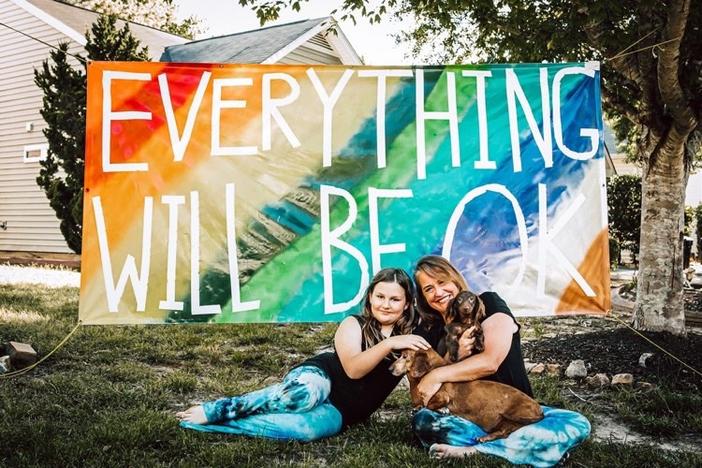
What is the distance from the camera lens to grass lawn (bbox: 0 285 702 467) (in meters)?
2.94

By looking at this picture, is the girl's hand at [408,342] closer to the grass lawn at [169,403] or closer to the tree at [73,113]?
the grass lawn at [169,403]

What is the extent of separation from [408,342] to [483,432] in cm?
53

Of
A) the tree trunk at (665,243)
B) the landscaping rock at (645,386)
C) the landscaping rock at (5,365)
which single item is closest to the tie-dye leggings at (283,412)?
the landscaping rock at (5,365)

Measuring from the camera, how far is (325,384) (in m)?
3.27

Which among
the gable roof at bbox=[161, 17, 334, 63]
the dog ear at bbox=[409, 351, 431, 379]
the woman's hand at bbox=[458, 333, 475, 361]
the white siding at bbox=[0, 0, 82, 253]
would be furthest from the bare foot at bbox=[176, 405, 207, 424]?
the white siding at bbox=[0, 0, 82, 253]

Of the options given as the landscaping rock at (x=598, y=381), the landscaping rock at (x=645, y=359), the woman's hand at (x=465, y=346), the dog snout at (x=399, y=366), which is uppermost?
the woman's hand at (x=465, y=346)

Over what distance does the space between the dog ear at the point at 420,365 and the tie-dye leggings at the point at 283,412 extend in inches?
21.0

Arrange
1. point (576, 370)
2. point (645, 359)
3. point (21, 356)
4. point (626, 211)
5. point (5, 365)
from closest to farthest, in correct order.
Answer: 1. point (5, 365)
2. point (21, 356)
3. point (576, 370)
4. point (645, 359)
5. point (626, 211)

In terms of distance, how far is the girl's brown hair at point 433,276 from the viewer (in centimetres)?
316

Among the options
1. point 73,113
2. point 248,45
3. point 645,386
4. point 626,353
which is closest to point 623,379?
point 645,386

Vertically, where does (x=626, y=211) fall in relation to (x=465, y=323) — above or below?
above

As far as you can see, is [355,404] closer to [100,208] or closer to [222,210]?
[222,210]

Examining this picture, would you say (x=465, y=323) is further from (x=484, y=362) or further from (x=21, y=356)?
(x=21, y=356)

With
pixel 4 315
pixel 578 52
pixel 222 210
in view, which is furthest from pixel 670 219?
pixel 4 315
